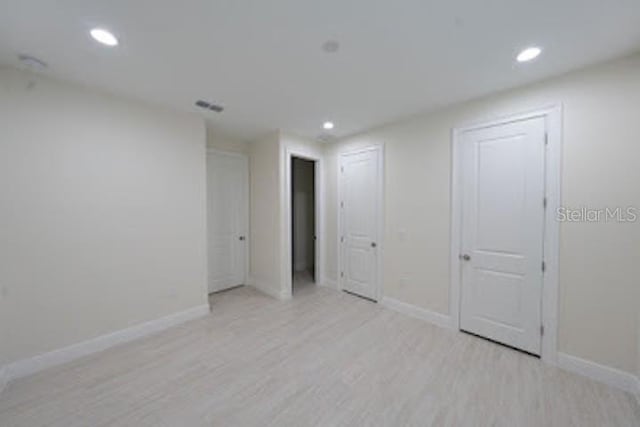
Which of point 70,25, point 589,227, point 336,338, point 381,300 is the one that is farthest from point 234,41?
point 381,300

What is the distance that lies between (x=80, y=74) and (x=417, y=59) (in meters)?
2.84

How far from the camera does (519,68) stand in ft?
6.67

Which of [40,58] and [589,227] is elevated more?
[40,58]

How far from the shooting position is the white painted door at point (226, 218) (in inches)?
155

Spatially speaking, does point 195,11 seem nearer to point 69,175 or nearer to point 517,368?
point 69,175

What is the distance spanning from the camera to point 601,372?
1.96m

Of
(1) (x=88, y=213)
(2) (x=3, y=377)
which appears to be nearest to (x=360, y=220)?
(1) (x=88, y=213)

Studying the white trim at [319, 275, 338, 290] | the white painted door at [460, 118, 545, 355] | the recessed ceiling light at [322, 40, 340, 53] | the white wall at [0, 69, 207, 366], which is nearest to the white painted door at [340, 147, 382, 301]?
the white trim at [319, 275, 338, 290]

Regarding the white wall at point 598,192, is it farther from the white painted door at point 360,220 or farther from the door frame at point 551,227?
the white painted door at point 360,220

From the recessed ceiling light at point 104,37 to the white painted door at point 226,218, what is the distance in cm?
214

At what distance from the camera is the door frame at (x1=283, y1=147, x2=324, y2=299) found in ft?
12.0

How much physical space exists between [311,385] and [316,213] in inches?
106

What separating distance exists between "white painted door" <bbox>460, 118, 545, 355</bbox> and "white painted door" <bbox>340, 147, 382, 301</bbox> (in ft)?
3.77

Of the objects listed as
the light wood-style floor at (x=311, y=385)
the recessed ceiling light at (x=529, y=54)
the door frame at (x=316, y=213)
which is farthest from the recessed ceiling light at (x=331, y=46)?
the light wood-style floor at (x=311, y=385)
